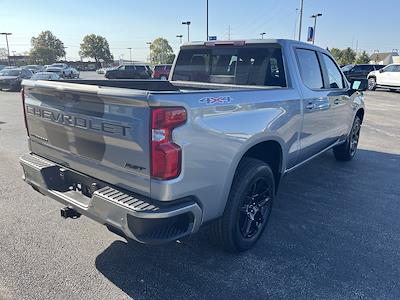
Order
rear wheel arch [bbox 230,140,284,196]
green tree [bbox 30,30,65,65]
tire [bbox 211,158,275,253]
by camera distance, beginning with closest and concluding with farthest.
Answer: tire [bbox 211,158,275,253]
rear wheel arch [bbox 230,140,284,196]
green tree [bbox 30,30,65,65]

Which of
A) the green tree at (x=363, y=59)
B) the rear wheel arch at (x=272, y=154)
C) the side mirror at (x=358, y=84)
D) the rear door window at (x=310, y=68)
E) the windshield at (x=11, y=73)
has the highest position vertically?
the green tree at (x=363, y=59)

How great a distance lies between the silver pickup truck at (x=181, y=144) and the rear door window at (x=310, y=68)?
0.09ft

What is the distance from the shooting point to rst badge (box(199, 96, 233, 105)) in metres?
2.44

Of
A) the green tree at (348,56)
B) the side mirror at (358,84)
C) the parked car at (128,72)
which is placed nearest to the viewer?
the side mirror at (358,84)

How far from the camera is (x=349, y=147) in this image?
6.26 m

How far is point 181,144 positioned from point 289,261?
163 cm

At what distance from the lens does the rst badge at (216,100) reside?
7.99 ft

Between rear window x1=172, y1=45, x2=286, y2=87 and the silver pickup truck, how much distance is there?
0.01 m

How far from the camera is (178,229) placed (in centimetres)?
242

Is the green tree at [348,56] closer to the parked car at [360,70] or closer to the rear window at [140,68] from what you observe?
the parked car at [360,70]

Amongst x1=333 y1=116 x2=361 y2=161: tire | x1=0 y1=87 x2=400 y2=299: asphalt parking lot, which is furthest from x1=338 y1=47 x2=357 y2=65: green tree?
x1=0 y1=87 x2=400 y2=299: asphalt parking lot

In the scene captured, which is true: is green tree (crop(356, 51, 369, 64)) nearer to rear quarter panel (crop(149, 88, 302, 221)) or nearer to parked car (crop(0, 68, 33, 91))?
parked car (crop(0, 68, 33, 91))

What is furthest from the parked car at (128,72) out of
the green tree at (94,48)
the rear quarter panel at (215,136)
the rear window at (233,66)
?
the green tree at (94,48)

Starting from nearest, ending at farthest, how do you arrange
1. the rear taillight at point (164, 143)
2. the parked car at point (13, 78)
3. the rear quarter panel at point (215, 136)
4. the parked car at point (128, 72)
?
the rear taillight at point (164, 143)
the rear quarter panel at point (215, 136)
the parked car at point (13, 78)
the parked car at point (128, 72)
